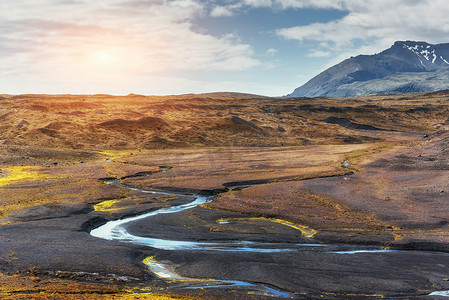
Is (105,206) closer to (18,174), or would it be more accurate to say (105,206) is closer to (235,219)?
(235,219)

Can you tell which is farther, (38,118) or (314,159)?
(38,118)

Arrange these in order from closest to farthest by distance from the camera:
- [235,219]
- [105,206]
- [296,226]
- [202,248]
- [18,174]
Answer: [202,248] < [296,226] < [235,219] < [105,206] < [18,174]

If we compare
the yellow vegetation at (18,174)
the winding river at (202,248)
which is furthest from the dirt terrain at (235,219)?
the winding river at (202,248)

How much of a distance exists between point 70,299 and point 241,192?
3497 centimetres

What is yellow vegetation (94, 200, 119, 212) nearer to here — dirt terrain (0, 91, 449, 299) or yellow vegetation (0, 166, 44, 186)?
dirt terrain (0, 91, 449, 299)

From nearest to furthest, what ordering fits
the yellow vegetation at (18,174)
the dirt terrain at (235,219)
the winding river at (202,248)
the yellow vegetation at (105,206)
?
the winding river at (202,248), the dirt terrain at (235,219), the yellow vegetation at (105,206), the yellow vegetation at (18,174)

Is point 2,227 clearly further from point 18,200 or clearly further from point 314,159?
point 314,159

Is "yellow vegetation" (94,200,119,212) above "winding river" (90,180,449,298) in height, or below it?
above

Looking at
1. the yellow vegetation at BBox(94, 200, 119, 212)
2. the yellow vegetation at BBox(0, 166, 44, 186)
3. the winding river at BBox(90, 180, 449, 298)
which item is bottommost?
the winding river at BBox(90, 180, 449, 298)

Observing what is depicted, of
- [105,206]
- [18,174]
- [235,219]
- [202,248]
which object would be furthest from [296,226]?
[18,174]

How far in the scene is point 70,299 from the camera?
953 inches

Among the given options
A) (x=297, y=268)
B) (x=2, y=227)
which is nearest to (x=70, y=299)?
(x=297, y=268)

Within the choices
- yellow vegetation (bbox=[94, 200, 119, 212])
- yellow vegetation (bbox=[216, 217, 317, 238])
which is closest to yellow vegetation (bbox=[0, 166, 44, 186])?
yellow vegetation (bbox=[94, 200, 119, 212])

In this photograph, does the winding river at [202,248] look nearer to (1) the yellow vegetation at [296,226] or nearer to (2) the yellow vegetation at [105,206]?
(1) the yellow vegetation at [296,226]
